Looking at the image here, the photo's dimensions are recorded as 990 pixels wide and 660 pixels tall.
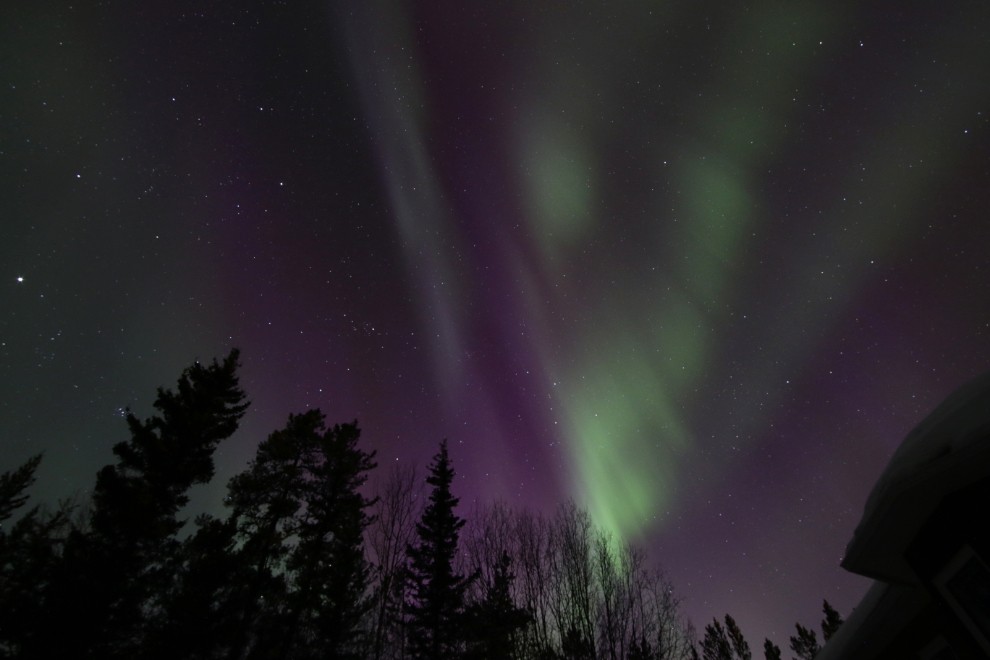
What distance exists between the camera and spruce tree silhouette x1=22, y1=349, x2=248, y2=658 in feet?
32.3

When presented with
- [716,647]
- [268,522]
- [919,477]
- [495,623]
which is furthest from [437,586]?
[716,647]

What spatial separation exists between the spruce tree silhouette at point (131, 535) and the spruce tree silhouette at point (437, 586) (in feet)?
37.0

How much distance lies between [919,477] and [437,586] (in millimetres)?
19571

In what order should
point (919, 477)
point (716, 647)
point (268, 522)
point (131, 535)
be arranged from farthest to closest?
point (716, 647)
point (268, 522)
point (131, 535)
point (919, 477)

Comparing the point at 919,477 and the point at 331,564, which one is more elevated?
the point at 331,564

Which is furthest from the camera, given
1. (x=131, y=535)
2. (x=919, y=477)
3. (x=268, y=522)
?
(x=268, y=522)

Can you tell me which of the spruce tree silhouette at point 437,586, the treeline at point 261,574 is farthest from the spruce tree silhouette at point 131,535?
the spruce tree silhouette at point 437,586

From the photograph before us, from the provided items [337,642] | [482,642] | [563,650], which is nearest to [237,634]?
[337,642]

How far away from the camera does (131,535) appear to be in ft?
36.3

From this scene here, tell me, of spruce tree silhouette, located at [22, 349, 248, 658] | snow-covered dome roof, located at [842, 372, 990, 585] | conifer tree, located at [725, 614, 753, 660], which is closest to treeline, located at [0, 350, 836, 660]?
spruce tree silhouette, located at [22, 349, 248, 658]

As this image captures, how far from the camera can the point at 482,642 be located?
19.2m

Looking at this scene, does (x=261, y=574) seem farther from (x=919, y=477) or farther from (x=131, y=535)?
(x=919, y=477)

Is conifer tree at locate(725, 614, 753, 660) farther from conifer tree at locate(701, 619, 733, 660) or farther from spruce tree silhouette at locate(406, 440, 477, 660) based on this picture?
Result: spruce tree silhouette at locate(406, 440, 477, 660)

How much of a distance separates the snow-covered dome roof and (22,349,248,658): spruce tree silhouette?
51.3ft
